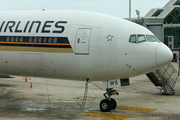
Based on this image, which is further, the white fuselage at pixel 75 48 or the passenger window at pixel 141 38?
the passenger window at pixel 141 38

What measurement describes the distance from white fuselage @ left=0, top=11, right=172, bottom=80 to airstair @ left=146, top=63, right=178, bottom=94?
8080 mm

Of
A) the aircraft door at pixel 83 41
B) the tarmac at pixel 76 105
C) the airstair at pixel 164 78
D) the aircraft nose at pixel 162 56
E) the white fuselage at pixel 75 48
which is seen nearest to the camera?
the aircraft nose at pixel 162 56

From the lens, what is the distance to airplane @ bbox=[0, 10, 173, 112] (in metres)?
14.1

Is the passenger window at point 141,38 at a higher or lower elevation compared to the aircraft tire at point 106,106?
higher

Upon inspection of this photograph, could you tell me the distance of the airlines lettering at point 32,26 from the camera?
49.9 feet

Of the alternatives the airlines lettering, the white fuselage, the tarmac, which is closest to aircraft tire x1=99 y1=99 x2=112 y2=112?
the tarmac

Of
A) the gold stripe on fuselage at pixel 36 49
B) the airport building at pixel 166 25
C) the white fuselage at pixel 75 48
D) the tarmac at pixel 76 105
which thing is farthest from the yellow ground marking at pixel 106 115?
the airport building at pixel 166 25

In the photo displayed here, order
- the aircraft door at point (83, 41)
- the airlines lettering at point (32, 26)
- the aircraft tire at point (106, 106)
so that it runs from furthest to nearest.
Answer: the aircraft tire at point (106, 106) < the airlines lettering at point (32, 26) < the aircraft door at point (83, 41)

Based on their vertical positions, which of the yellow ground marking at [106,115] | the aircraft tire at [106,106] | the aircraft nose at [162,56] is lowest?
the yellow ground marking at [106,115]

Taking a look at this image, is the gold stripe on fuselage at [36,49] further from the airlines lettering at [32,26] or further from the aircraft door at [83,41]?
the airlines lettering at [32,26]

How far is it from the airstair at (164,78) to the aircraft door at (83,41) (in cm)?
906

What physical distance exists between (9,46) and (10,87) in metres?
11.1

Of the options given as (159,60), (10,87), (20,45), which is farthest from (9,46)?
(10,87)

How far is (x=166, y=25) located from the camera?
162ft
